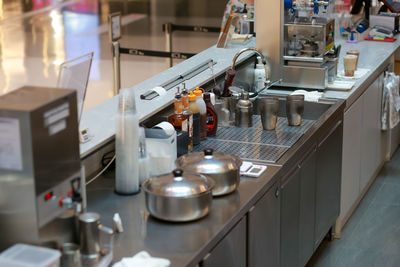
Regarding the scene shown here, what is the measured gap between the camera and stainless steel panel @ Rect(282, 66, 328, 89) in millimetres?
4875

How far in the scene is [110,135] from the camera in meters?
3.34

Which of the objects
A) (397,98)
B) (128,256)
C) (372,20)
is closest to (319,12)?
(397,98)

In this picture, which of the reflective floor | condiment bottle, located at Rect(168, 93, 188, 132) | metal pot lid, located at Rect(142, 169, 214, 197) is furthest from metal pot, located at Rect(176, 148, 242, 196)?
the reflective floor

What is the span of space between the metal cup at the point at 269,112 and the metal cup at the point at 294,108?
13 centimetres

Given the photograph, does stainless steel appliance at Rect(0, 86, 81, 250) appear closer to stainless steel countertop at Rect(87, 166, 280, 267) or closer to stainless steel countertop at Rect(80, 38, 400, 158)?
stainless steel countertop at Rect(87, 166, 280, 267)

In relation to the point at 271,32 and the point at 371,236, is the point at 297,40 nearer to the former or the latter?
the point at 271,32

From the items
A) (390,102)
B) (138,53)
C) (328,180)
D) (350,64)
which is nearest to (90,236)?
(328,180)

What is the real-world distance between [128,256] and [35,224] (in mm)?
401

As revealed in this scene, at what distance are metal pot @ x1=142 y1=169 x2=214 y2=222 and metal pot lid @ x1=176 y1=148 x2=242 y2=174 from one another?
200 millimetres

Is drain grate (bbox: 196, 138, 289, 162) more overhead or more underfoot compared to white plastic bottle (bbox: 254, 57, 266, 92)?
more underfoot

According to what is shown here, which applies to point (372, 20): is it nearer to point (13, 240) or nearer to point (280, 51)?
point (280, 51)

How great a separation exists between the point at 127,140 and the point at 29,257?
0.88 m

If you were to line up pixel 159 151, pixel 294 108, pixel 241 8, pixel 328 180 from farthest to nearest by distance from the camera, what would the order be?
pixel 241 8 < pixel 328 180 < pixel 294 108 < pixel 159 151

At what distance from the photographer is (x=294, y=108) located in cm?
421
